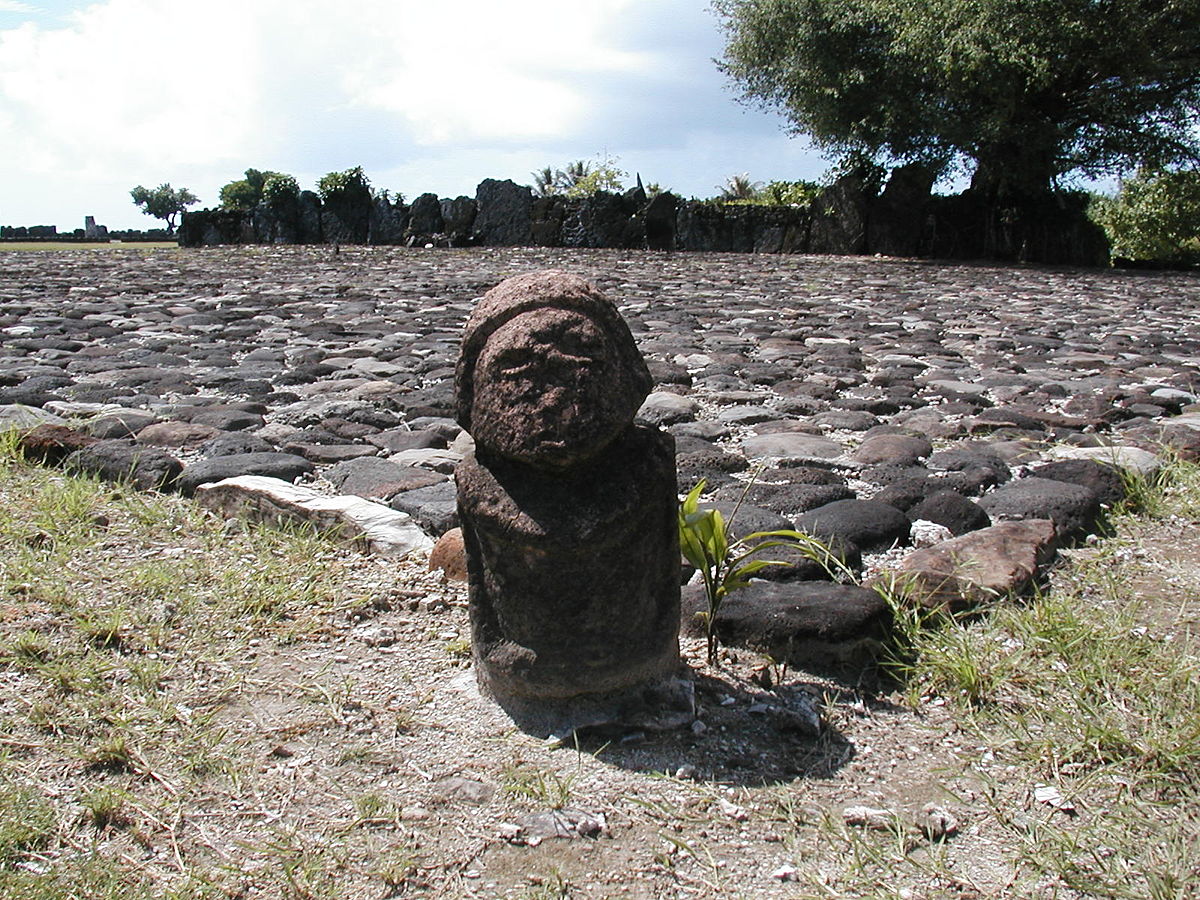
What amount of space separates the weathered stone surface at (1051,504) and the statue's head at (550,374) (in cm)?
181

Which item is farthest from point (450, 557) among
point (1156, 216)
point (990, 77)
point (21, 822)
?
point (1156, 216)

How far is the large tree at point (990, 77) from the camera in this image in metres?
15.2

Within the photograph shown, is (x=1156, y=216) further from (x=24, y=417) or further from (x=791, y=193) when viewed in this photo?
(x=24, y=417)

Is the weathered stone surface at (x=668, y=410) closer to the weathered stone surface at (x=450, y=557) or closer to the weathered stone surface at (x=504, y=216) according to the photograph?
the weathered stone surface at (x=450, y=557)

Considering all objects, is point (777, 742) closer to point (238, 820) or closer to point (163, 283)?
point (238, 820)

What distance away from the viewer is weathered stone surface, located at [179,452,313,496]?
3.86m

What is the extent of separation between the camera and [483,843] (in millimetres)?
1978

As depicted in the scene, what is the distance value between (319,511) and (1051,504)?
95.5 inches

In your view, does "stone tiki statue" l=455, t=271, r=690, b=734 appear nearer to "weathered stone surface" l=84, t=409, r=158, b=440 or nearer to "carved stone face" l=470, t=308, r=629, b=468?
"carved stone face" l=470, t=308, r=629, b=468

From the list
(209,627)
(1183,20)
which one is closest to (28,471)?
(209,627)

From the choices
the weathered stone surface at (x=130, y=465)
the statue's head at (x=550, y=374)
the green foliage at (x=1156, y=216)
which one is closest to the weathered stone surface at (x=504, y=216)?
the green foliage at (x=1156, y=216)

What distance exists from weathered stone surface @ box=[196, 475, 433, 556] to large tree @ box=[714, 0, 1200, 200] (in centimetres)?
1395

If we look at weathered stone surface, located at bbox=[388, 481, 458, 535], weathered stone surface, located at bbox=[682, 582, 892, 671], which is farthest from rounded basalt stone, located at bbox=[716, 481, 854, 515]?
weathered stone surface, located at bbox=[388, 481, 458, 535]

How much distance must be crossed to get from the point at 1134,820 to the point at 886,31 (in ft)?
56.8
